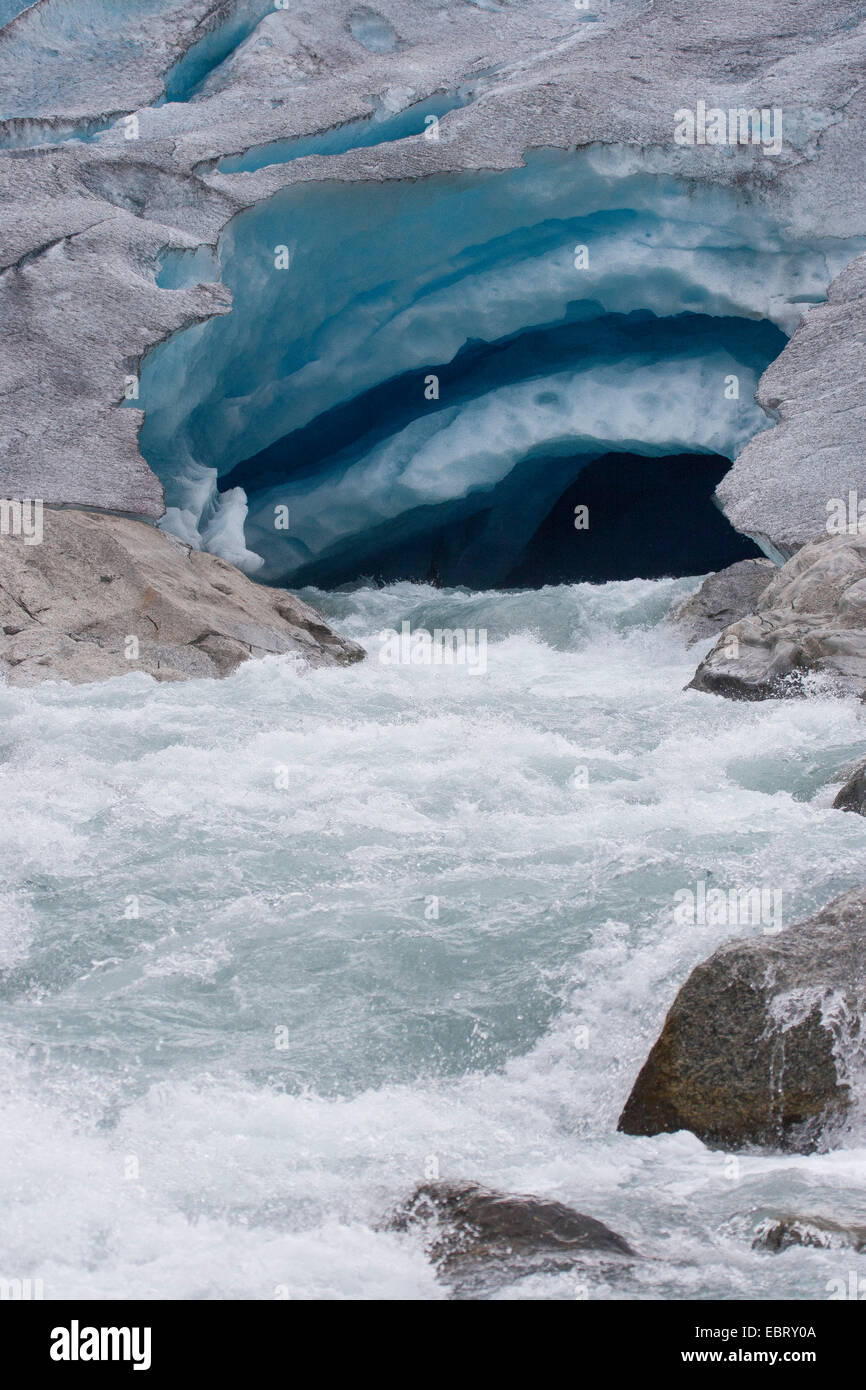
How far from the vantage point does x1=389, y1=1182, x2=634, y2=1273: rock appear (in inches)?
86.9

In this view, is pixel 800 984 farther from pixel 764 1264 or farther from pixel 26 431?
pixel 26 431

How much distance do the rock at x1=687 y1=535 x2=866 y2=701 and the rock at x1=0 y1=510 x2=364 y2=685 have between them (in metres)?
2.63

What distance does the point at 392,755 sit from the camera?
5.41 m

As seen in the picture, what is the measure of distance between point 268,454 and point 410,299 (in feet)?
6.59

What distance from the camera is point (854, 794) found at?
430 centimetres

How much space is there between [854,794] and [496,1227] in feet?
8.24

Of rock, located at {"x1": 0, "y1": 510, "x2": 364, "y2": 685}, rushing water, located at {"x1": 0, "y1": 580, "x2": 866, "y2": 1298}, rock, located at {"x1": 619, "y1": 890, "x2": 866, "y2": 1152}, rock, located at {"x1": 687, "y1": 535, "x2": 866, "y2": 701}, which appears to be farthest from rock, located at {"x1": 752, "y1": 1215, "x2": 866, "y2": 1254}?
rock, located at {"x1": 0, "y1": 510, "x2": 364, "y2": 685}

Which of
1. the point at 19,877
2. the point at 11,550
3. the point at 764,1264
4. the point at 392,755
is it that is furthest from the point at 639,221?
the point at 764,1264

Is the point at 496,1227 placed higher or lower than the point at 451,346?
lower
